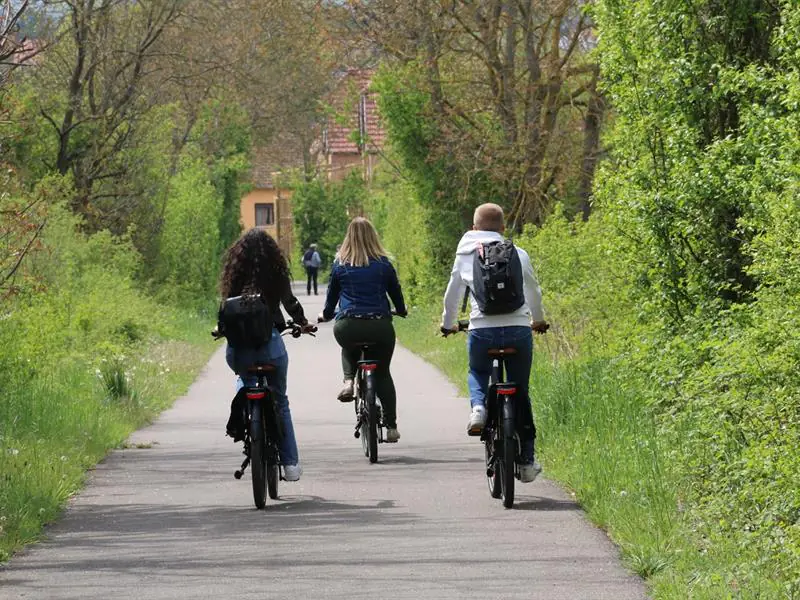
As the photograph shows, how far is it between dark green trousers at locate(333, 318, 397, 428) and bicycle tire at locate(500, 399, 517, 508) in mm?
3127

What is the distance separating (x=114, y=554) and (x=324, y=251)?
207 ft

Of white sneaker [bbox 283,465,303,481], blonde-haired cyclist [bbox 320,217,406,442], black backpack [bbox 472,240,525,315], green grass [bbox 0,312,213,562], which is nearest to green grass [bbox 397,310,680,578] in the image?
black backpack [bbox 472,240,525,315]

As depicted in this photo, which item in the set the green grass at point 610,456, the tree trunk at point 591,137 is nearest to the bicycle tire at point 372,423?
the green grass at point 610,456

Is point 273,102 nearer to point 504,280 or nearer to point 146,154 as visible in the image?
point 146,154

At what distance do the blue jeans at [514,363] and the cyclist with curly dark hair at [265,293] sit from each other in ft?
4.03

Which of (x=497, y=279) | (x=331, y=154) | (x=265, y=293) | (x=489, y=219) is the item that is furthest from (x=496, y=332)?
(x=331, y=154)

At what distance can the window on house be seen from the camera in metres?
108

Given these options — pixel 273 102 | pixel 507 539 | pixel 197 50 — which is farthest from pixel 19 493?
pixel 273 102

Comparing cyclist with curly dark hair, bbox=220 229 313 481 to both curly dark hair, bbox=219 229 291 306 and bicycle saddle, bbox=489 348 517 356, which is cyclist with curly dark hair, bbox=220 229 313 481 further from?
bicycle saddle, bbox=489 348 517 356

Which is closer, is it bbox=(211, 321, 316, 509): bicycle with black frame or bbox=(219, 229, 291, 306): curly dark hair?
bbox=(211, 321, 316, 509): bicycle with black frame

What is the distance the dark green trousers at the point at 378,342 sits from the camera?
44.2 ft

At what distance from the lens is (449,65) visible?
31.0 meters

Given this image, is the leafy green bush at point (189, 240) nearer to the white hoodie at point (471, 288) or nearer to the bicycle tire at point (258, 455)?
the white hoodie at point (471, 288)

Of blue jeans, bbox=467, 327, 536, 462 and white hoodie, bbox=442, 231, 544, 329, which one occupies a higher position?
white hoodie, bbox=442, 231, 544, 329
